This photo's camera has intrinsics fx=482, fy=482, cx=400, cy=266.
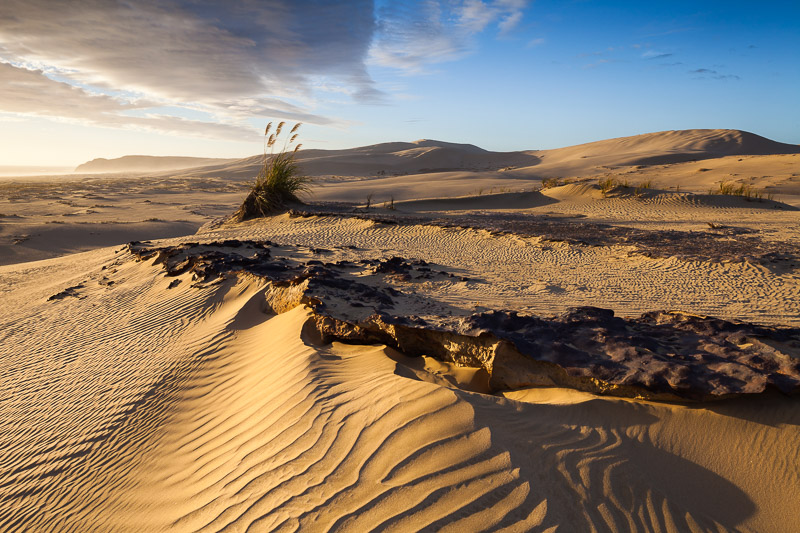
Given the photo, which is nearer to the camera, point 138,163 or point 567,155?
point 567,155

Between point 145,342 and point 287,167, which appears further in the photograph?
point 287,167

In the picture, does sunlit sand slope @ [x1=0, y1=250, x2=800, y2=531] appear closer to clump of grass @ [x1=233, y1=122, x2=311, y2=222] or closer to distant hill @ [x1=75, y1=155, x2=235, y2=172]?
clump of grass @ [x1=233, y1=122, x2=311, y2=222]

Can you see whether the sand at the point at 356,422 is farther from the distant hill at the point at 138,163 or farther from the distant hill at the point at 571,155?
the distant hill at the point at 138,163

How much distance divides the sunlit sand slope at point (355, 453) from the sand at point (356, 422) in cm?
1

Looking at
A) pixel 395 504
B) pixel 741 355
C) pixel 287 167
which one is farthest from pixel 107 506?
pixel 287 167

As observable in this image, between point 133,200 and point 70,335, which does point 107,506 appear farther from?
point 133,200

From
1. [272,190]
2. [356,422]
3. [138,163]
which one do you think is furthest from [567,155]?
[138,163]

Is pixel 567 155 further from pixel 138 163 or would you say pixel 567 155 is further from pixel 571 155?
pixel 138 163

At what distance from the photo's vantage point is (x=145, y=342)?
4.93 metres

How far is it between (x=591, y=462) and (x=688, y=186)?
21.7 m

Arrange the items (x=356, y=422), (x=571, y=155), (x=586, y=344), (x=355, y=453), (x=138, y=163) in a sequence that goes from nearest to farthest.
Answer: (x=355, y=453) < (x=356, y=422) < (x=586, y=344) < (x=571, y=155) < (x=138, y=163)

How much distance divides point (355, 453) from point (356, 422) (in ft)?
0.79

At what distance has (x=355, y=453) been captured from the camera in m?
2.54

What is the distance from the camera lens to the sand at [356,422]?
2.25m
